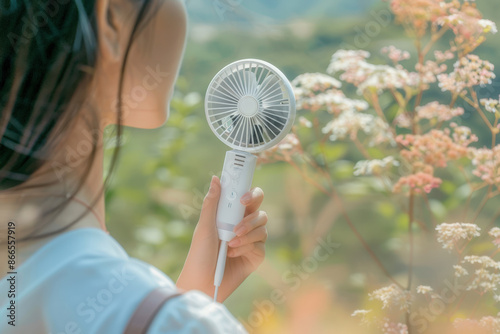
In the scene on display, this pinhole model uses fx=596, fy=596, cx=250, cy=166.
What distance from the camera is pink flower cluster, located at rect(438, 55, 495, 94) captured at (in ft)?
4.37

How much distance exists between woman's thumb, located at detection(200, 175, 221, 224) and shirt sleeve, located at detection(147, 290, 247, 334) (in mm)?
333

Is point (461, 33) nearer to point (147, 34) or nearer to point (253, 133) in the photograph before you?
point (253, 133)

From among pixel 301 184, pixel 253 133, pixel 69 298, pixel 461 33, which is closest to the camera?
pixel 69 298

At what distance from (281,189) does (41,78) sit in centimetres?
152

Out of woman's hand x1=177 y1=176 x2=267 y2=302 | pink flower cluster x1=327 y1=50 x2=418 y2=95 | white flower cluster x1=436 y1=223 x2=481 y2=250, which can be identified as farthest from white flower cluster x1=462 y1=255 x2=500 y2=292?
woman's hand x1=177 y1=176 x2=267 y2=302

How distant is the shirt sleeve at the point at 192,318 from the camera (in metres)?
0.49

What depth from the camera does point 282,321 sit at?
1913mm

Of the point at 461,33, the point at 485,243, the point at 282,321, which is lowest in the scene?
the point at 282,321

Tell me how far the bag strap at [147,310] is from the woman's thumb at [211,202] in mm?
346

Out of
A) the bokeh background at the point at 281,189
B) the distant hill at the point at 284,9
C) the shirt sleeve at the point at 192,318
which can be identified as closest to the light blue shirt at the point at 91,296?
the shirt sleeve at the point at 192,318

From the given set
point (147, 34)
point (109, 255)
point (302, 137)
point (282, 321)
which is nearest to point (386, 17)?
point (302, 137)

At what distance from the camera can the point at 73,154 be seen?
0.61m

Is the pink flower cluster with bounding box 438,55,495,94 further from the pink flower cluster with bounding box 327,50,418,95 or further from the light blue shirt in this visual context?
the light blue shirt

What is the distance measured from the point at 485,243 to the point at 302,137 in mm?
659
